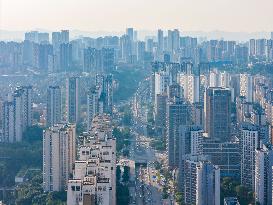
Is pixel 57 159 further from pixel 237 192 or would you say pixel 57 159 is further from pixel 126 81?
pixel 126 81

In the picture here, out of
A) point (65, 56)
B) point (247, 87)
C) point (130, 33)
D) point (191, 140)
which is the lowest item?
point (191, 140)

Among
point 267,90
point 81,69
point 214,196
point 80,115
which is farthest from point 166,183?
point 81,69

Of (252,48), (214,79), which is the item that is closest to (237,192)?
(214,79)

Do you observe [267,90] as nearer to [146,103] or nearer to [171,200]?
[146,103]

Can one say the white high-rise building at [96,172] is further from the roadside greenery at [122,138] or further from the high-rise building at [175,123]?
the roadside greenery at [122,138]

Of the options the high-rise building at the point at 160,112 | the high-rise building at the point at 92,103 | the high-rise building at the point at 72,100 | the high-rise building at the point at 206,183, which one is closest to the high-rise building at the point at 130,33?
the high-rise building at the point at 72,100
